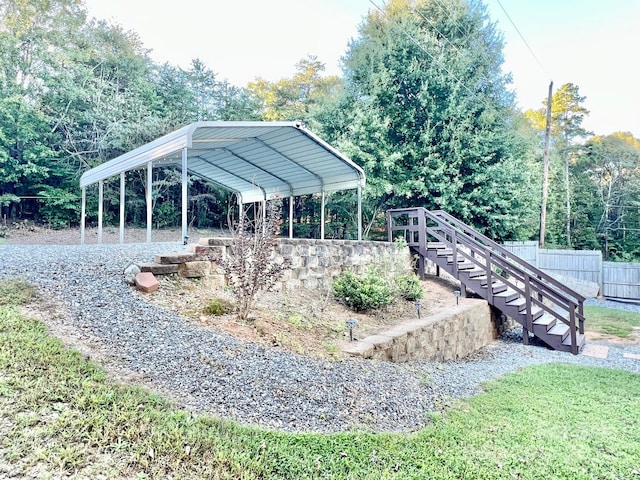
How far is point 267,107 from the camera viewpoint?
21.7 metres

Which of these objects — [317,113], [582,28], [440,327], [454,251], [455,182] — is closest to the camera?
[440,327]

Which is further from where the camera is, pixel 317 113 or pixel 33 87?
pixel 33 87

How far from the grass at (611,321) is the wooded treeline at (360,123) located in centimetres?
370

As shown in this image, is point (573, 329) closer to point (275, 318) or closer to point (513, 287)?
point (513, 287)

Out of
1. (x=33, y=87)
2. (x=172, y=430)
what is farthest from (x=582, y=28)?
(x=33, y=87)

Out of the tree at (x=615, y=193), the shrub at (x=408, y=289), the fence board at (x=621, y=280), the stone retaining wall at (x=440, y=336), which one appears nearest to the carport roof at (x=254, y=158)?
the shrub at (x=408, y=289)

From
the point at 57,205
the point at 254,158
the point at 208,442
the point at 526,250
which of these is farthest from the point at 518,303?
the point at 57,205

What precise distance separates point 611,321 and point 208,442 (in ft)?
36.0

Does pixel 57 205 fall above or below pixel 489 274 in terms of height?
above

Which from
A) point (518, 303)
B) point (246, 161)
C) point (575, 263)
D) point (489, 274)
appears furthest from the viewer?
point (575, 263)

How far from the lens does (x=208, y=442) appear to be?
1884mm

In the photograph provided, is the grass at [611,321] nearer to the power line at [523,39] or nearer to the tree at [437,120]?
the tree at [437,120]

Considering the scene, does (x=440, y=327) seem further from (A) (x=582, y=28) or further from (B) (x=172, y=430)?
(A) (x=582, y=28)

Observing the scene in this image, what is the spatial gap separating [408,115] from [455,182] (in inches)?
110
